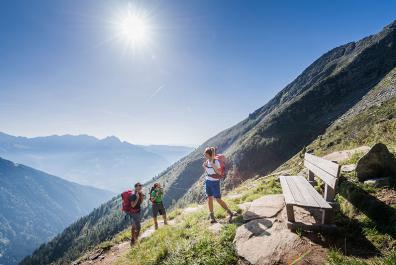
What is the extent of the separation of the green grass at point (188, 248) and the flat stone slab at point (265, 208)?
938mm

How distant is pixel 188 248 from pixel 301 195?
3476 mm

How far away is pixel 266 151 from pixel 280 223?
97096mm

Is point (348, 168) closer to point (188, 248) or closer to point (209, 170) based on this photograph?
point (209, 170)

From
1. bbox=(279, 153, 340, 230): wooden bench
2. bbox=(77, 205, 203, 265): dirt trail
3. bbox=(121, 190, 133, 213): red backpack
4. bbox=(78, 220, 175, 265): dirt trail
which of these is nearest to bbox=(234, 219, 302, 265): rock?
bbox=(279, 153, 340, 230): wooden bench

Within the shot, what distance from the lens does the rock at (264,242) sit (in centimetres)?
567

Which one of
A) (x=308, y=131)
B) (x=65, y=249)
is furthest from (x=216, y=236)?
(x=65, y=249)

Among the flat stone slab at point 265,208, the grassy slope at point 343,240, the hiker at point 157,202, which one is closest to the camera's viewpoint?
the grassy slope at point 343,240

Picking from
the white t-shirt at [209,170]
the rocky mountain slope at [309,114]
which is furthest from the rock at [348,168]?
the rocky mountain slope at [309,114]

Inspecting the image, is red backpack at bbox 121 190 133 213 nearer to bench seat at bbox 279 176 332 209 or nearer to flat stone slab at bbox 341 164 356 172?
bench seat at bbox 279 176 332 209

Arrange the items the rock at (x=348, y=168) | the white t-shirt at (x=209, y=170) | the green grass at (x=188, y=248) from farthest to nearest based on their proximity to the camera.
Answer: the white t-shirt at (x=209, y=170)
the rock at (x=348, y=168)
the green grass at (x=188, y=248)

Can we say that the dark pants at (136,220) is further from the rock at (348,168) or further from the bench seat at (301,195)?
the rock at (348,168)

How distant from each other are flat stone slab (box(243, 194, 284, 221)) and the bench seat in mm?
859

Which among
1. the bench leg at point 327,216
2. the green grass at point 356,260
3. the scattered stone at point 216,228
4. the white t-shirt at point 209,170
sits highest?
the white t-shirt at point 209,170

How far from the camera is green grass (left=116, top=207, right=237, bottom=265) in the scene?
6306 mm
